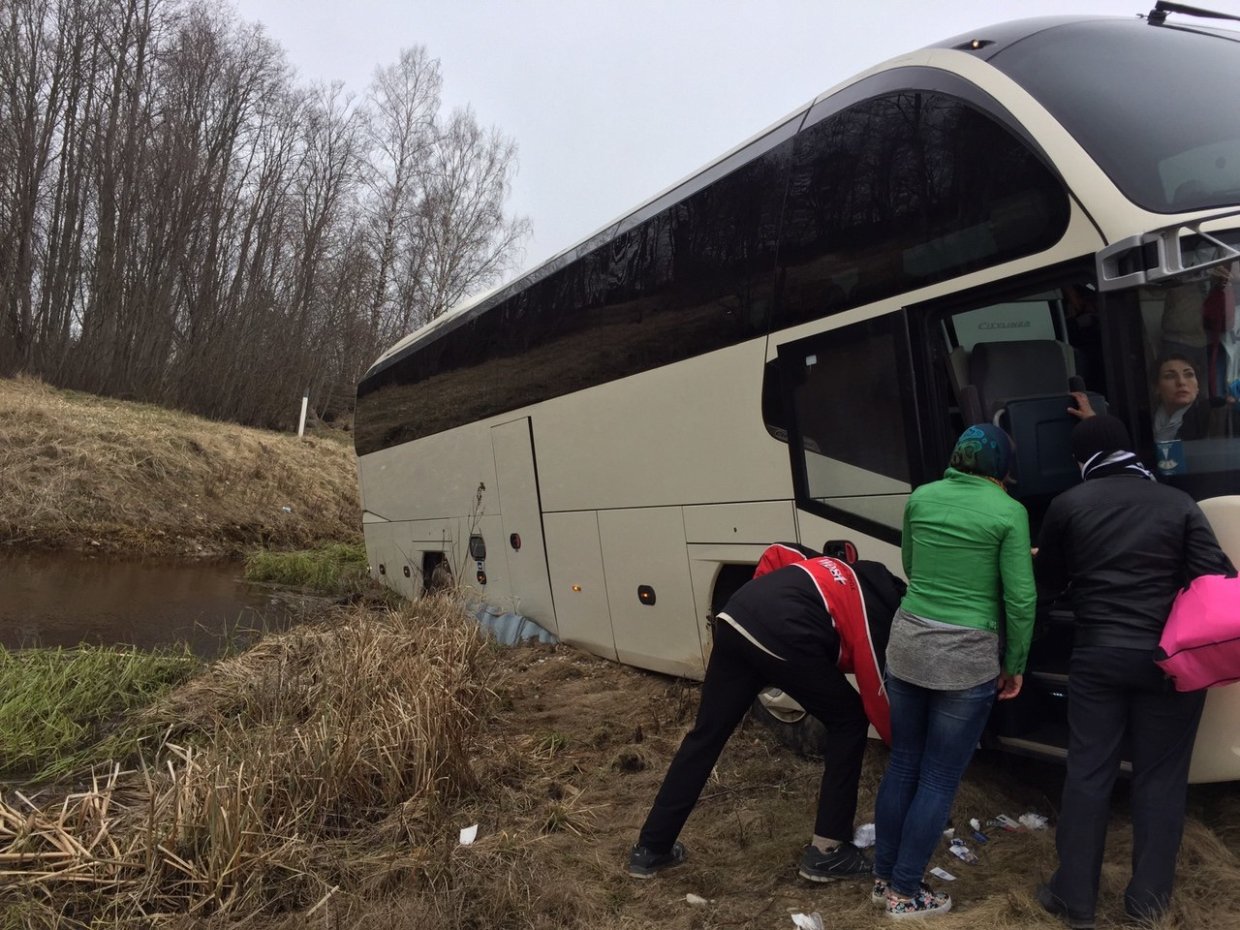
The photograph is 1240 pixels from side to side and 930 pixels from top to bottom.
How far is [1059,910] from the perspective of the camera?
325 cm

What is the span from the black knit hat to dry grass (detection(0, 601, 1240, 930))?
157 cm

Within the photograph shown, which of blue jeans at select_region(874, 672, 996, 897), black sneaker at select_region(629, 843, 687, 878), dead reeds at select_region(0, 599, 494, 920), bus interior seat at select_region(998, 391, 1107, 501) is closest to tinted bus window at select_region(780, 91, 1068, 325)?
bus interior seat at select_region(998, 391, 1107, 501)

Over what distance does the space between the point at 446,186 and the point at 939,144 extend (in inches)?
1407

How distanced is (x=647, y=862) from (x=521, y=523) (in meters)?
5.08

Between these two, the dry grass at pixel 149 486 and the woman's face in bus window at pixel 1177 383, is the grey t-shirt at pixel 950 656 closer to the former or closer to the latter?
the woman's face in bus window at pixel 1177 383

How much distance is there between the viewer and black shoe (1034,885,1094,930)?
3.18m

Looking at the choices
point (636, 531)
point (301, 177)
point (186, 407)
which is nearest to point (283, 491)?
point (186, 407)

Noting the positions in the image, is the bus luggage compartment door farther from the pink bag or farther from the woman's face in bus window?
the pink bag

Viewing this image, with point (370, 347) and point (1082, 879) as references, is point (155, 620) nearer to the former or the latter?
point (1082, 879)

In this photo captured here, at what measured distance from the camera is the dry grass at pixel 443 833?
3498 millimetres

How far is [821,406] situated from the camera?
4918mm

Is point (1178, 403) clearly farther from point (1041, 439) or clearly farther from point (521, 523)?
point (521, 523)

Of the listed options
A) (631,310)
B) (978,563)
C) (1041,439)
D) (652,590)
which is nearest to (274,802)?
(978,563)

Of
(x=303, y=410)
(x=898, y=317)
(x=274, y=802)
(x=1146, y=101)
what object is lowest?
(x=274, y=802)
